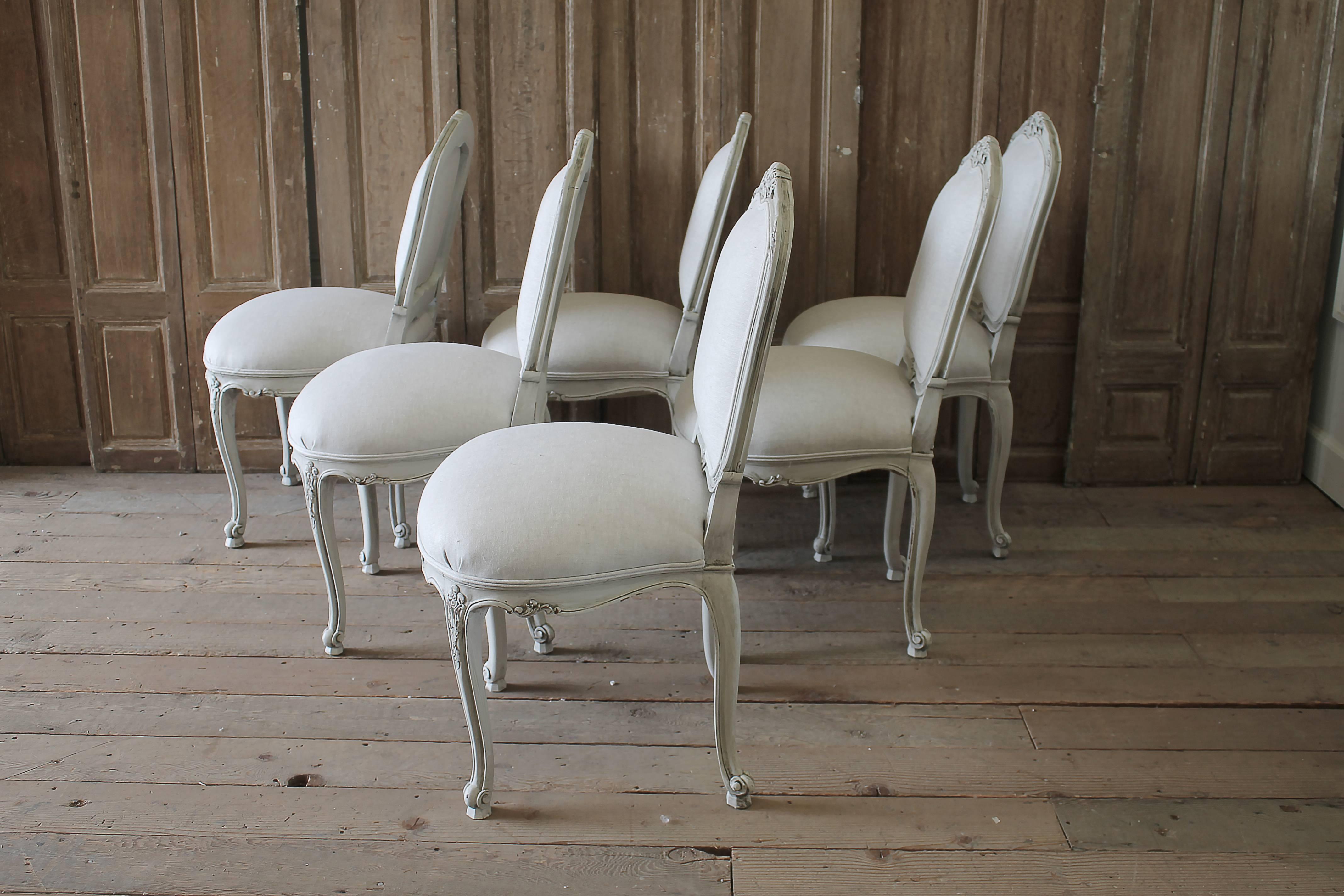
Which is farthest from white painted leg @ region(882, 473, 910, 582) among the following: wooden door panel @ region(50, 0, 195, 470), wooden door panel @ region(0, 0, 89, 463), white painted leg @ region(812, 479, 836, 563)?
wooden door panel @ region(0, 0, 89, 463)

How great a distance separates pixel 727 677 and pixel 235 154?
230 centimetres

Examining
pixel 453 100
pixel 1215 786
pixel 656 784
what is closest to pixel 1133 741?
pixel 1215 786

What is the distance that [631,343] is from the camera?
283cm

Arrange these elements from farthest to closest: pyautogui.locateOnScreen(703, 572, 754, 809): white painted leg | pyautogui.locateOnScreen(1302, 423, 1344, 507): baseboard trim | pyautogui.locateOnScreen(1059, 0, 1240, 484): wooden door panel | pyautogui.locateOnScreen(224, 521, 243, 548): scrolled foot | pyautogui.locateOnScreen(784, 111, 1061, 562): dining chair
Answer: pyautogui.locateOnScreen(1302, 423, 1344, 507): baseboard trim < pyautogui.locateOnScreen(1059, 0, 1240, 484): wooden door panel < pyautogui.locateOnScreen(224, 521, 243, 548): scrolled foot < pyautogui.locateOnScreen(784, 111, 1061, 562): dining chair < pyautogui.locateOnScreen(703, 572, 754, 809): white painted leg

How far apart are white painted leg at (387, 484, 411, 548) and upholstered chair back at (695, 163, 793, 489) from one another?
131 cm

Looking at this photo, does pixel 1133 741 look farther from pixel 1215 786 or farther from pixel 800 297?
pixel 800 297

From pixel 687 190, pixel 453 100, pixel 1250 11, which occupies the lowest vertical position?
pixel 687 190

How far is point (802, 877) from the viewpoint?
1.73 meters

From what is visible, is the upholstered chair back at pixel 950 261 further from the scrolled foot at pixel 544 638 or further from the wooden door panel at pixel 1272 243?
the wooden door panel at pixel 1272 243

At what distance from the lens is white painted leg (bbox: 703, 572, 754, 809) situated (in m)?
1.81

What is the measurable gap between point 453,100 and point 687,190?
2.29 ft

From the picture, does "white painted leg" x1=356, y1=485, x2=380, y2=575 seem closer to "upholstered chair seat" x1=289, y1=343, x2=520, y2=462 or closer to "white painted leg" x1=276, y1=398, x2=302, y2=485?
"upholstered chair seat" x1=289, y1=343, x2=520, y2=462

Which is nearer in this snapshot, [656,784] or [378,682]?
[656,784]

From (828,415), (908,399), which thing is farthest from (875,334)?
(828,415)
